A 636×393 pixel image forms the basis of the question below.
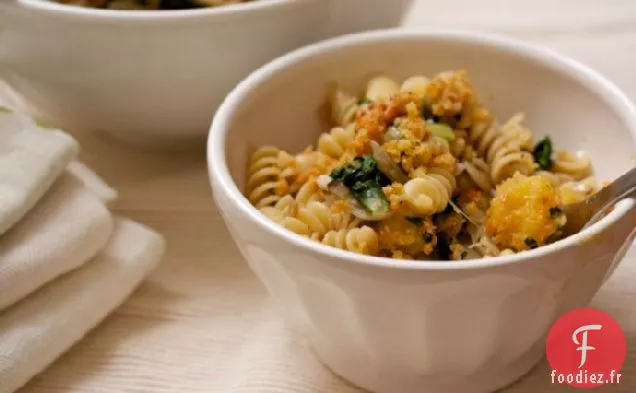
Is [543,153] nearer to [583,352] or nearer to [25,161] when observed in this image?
[583,352]

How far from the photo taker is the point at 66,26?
831 millimetres

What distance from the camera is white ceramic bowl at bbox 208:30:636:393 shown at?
591 mm

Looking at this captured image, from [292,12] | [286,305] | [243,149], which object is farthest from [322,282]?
[292,12]

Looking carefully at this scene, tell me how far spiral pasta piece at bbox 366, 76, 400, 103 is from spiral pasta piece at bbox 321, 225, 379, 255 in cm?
19

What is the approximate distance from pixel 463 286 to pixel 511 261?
4cm

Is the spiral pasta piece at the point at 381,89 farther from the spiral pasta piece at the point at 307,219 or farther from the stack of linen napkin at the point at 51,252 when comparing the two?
the stack of linen napkin at the point at 51,252

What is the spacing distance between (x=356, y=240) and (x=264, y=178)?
16 centimetres

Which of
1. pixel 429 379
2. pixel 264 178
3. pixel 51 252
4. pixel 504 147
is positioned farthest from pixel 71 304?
pixel 504 147

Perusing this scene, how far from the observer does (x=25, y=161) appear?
78 cm

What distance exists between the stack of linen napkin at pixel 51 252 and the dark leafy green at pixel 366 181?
9.3 inches

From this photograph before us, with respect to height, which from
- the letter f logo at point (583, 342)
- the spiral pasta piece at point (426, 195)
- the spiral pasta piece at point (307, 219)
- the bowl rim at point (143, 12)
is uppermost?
the bowl rim at point (143, 12)

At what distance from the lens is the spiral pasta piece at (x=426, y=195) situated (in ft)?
2.20

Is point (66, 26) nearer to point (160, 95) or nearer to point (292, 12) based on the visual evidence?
point (160, 95)

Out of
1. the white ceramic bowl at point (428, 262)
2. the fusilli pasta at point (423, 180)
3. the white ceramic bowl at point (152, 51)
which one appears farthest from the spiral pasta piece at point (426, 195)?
the white ceramic bowl at point (152, 51)
